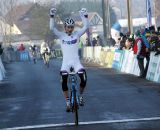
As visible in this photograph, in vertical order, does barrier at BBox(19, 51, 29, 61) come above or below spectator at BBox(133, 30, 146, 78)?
below

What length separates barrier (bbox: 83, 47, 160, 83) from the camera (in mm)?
23180

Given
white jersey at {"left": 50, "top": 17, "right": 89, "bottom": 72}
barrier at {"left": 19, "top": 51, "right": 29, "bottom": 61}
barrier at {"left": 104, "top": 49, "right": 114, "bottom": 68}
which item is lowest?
barrier at {"left": 19, "top": 51, "right": 29, "bottom": 61}

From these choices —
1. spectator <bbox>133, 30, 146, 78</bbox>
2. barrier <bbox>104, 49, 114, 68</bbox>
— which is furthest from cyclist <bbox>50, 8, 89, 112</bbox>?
barrier <bbox>104, 49, 114, 68</bbox>

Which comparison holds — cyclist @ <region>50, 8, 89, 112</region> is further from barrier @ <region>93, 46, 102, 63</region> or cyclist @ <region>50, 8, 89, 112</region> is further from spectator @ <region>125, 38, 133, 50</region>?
barrier @ <region>93, 46, 102, 63</region>

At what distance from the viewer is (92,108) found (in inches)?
591

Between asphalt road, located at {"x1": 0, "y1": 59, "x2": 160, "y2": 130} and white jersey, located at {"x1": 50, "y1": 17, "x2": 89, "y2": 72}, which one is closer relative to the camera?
asphalt road, located at {"x1": 0, "y1": 59, "x2": 160, "y2": 130}

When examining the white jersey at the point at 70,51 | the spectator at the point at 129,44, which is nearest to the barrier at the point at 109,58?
the spectator at the point at 129,44

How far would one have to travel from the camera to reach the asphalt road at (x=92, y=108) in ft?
40.1

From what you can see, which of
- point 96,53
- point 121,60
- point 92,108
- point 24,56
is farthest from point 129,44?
point 24,56

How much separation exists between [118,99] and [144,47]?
8287 mm

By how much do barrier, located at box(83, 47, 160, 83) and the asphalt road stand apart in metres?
0.87

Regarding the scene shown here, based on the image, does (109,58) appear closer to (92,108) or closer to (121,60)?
(121,60)

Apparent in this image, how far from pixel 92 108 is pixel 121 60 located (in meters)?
16.5

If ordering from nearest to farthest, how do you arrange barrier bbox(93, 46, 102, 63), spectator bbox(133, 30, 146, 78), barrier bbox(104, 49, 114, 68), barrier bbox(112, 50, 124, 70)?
spectator bbox(133, 30, 146, 78), barrier bbox(112, 50, 124, 70), barrier bbox(104, 49, 114, 68), barrier bbox(93, 46, 102, 63)
